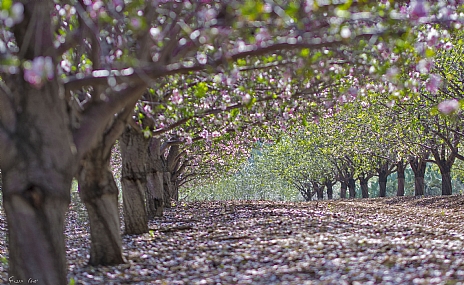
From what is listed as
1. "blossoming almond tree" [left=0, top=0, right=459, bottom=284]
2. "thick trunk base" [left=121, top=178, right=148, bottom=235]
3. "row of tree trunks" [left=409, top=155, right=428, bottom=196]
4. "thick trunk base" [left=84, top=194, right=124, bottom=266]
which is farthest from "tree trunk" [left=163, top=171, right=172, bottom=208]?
"row of tree trunks" [left=409, top=155, right=428, bottom=196]

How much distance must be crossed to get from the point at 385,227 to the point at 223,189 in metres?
80.5

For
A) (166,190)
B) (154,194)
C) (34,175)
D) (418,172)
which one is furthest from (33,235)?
(418,172)

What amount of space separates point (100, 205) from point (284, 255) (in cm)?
374

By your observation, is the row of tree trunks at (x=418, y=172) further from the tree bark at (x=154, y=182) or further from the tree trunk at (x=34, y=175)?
the tree trunk at (x=34, y=175)

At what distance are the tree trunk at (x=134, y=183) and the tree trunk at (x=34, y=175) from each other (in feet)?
21.9

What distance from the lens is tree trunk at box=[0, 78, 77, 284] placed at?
22.5 feet

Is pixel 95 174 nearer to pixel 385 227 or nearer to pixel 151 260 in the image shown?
pixel 151 260

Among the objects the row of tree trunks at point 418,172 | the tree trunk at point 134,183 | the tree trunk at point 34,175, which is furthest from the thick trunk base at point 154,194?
the row of tree trunks at point 418,172

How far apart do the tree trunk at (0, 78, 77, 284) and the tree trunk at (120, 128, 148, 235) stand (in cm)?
668

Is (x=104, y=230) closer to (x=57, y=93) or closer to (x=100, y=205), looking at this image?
(x=100, y=205)

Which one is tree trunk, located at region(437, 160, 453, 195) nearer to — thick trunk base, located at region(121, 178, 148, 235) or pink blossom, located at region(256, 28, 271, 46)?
thick trunk base, located at region(121, 178, 148, 235)

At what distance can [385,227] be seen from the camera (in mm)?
14453

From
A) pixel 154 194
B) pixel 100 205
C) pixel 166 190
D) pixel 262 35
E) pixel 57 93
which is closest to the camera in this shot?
pixel 262 35

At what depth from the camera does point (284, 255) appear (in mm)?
10070
